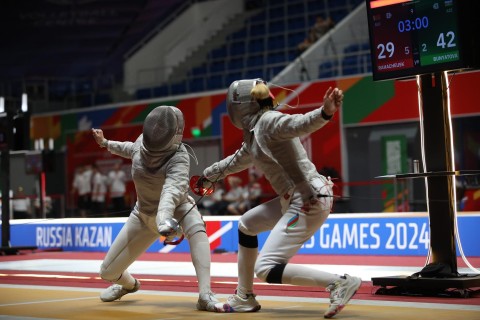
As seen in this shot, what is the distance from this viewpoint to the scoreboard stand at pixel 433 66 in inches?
234

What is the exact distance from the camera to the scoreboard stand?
5934 mm

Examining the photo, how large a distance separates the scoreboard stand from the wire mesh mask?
5.35 ft

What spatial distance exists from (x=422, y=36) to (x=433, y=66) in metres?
0.23

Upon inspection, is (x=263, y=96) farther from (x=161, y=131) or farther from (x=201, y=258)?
(x=201, y=258)

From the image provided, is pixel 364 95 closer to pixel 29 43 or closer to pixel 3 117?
pixel 3 117

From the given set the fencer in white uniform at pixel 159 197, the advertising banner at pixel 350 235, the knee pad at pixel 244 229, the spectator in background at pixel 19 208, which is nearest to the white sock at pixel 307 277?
the knee pad at pixel 244 229

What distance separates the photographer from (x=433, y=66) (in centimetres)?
603

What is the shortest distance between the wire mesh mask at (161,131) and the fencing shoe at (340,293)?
156 centimetres

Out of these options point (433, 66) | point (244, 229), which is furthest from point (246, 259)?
point (433, 66)

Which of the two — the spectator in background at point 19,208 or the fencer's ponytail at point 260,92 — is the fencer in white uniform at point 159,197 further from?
the spectator in background at point 19,208

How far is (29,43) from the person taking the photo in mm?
22188

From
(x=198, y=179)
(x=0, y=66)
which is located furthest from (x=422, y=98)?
(x=0, y=66)

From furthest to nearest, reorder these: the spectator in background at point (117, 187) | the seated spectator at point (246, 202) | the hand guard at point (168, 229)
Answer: the spectator in background at point (117, 187)
the seated spectator at point (246, 202)
the hand guard at point (168, 229)

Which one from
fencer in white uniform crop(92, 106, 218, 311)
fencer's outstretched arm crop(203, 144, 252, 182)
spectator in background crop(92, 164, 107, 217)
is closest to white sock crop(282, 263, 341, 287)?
fencer in white uniform crop(92, 106, 218, 311)
